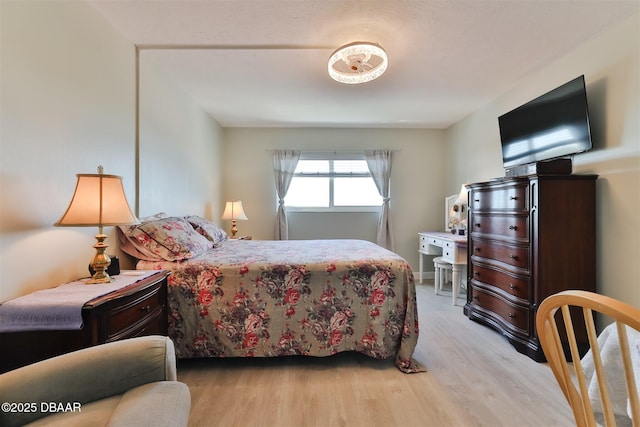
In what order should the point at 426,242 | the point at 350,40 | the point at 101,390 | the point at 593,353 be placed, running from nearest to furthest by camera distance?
the point at 593,353, the point at 101,390, the point at 350,40, the point at 426,242

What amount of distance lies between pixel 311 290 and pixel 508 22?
2.28 metres

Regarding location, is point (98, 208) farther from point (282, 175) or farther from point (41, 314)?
point (282, 175)

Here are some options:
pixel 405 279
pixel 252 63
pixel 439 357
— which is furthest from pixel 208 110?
pixel 439 357

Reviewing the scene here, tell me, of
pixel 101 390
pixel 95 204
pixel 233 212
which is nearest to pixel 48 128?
pixel 95 204

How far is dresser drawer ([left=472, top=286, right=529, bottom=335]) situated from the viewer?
Answer: 2.30 m

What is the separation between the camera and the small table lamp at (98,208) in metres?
1.39

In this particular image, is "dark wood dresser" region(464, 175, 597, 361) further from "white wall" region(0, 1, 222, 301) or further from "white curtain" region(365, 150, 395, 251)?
"white wall" region(0, 1, 222, 301)

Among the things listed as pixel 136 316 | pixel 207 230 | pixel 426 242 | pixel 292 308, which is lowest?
pixel 292 308

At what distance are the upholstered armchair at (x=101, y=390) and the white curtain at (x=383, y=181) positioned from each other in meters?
3.86

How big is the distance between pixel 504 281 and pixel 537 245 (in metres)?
0.49

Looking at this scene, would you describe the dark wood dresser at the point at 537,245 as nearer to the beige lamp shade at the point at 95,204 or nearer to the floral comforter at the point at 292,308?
the floral comforter at the point at 292,308

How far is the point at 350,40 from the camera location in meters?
2.17

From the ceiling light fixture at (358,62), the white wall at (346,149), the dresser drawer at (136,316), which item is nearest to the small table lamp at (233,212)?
the white wall at (346,149)

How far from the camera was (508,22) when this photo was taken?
1.98 meters
